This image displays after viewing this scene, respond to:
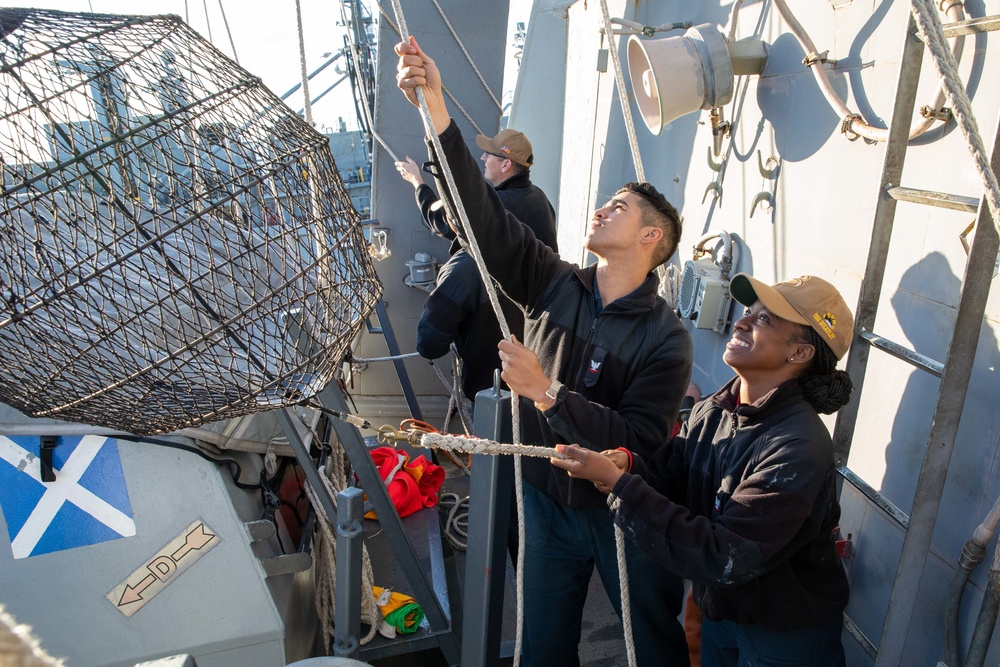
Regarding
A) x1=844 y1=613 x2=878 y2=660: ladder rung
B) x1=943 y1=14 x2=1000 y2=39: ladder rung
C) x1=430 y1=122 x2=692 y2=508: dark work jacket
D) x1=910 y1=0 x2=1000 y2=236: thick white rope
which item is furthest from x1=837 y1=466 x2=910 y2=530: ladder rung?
x1=943 y1=14 x2=1000 y2=39: ladder rung

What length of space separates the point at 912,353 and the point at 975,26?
0.71 m

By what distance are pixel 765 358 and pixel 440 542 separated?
1.88m

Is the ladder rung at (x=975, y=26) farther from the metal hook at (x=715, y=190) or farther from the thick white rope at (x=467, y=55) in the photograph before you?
the thick white rope at (x=467, y=55)

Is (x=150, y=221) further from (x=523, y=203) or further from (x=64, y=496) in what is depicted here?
(x=523, y=203)

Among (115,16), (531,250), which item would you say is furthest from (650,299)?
(115,16)

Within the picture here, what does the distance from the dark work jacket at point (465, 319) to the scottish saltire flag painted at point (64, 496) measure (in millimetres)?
1286

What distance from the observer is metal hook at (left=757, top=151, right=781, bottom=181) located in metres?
2.63

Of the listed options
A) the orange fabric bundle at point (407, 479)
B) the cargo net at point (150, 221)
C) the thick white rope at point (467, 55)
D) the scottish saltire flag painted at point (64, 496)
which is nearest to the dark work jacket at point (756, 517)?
the cargo net at point (150, 221)

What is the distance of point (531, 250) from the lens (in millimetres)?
2004

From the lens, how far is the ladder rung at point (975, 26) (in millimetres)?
1321

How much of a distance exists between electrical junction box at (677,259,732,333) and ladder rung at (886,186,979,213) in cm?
129

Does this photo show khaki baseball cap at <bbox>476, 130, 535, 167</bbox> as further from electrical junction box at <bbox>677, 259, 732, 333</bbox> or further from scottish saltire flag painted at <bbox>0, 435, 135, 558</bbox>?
scottish saltire flag painted at <bbox>0, 435, 135, 558</bbox>

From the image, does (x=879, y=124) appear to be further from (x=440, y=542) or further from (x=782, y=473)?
(x=440, y=542)

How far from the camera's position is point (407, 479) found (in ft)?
10.5
